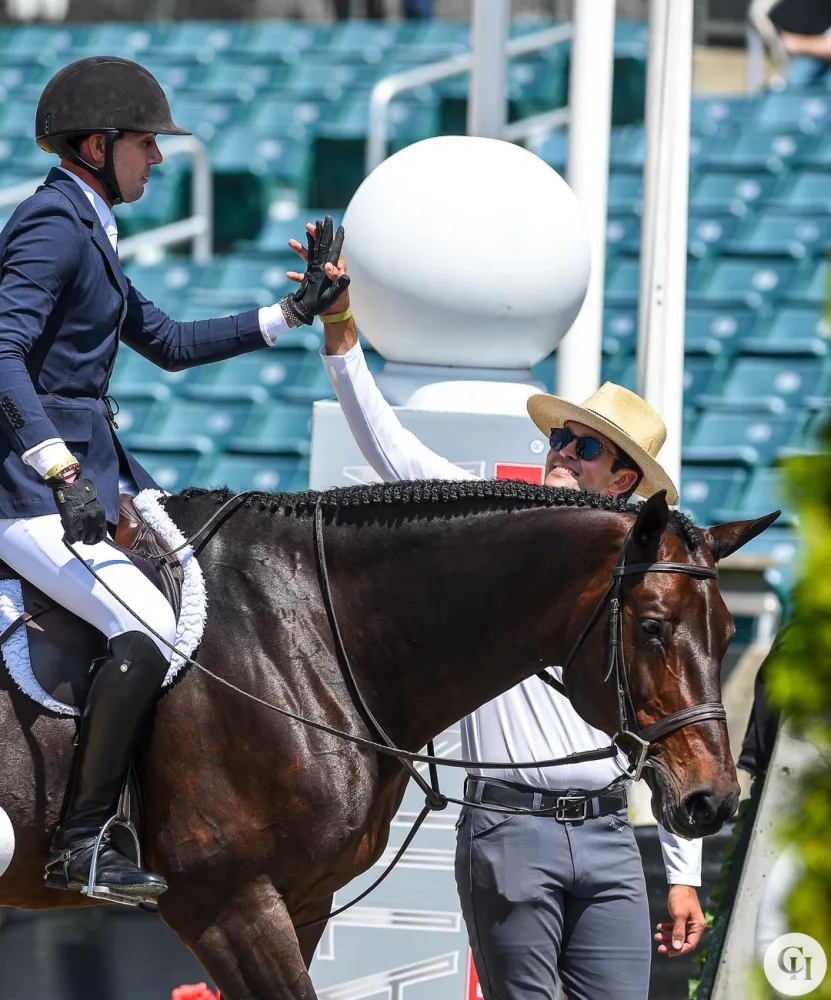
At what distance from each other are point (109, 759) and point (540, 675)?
0.98m

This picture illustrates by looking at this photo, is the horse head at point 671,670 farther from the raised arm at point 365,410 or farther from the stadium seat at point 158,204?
the stadium seat at point 158,204

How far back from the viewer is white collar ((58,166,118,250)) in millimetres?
3566

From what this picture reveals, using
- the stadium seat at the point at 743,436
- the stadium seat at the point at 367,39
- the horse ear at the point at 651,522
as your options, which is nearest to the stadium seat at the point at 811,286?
the stadium seat at the point at 743,436

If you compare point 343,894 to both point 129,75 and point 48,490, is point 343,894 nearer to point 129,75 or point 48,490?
point 48,490

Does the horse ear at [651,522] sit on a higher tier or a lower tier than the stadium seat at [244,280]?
lower

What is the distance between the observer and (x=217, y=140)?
13.0 meters

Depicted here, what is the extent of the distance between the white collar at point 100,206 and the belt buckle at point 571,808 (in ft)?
5.35

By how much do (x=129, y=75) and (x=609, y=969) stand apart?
233cm

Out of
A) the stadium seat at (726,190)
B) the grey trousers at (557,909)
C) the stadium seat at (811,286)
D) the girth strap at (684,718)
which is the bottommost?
the grey trousers at (557,909)

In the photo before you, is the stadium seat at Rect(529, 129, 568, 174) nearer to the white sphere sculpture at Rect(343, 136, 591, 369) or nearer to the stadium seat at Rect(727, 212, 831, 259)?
the stadium seat at Rect(727, 212, 831, 259)

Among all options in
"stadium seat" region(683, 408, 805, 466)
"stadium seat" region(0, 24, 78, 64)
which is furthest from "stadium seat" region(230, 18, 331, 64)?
"stadium seat" region(683, 408, 805, 466)

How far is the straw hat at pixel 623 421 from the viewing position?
388 centimetres

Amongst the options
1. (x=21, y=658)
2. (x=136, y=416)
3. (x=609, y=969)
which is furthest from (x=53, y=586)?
(x=136, y=416)

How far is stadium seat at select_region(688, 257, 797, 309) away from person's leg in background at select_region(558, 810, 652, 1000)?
23.2 feet
